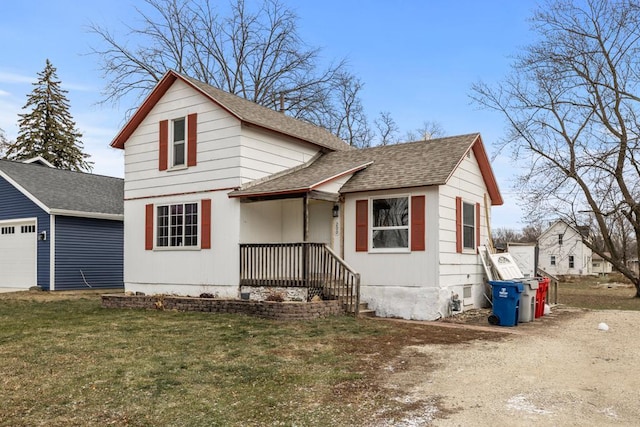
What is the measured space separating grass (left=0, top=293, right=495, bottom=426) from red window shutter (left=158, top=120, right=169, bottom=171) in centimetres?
482

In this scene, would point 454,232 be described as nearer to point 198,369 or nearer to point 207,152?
point 207,152

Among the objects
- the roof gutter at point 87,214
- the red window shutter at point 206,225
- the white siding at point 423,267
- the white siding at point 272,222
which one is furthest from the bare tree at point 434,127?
the red window shutter at point 206,225

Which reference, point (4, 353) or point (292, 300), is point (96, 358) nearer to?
point (4, 353)

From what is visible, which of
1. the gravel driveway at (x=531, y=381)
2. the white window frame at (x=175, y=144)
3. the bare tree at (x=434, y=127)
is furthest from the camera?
the bare tree at (x=434, y=127)

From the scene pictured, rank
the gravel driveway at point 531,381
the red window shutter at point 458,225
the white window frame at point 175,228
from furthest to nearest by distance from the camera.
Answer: the white window frame at point 175,228, the red window shutter at point 458,225, the gravel driveway at point 531,381

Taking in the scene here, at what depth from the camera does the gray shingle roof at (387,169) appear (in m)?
12.6

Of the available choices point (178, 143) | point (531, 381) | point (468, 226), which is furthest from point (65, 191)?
point (531, 381)

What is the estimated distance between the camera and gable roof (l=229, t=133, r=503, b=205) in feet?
41.2

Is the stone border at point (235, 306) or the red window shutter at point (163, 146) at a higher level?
the red window shutter at point (163, 146)

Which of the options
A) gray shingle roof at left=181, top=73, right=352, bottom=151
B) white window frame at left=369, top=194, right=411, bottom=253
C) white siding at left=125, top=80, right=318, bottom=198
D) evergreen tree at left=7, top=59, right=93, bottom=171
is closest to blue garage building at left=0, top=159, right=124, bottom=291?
white siding at left=125, top=80, right=318, bottom=198

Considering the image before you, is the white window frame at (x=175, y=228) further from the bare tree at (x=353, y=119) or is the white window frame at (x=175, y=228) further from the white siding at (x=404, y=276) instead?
the bare tree at (x=353, y=119)

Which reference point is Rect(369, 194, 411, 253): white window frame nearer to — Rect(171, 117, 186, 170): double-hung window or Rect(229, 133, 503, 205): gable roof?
Rect(229, 133, 503, 205): gable roof

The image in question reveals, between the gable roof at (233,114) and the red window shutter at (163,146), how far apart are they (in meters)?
0.80

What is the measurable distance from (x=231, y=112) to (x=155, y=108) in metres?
3.18
